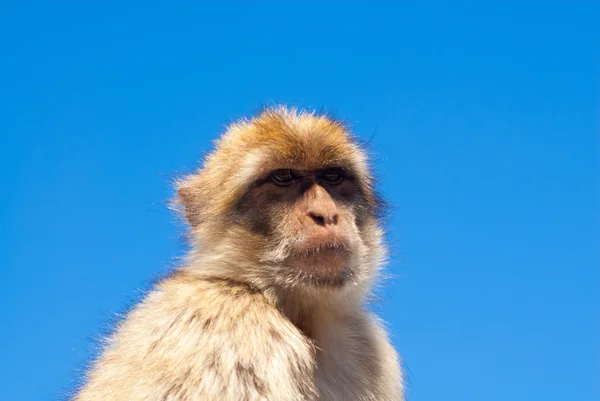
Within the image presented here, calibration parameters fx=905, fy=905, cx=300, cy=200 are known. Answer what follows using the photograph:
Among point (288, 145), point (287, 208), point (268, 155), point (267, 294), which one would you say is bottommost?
point (267, 294)

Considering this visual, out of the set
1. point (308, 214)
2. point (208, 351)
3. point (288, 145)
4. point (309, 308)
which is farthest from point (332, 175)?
point (208, 351)

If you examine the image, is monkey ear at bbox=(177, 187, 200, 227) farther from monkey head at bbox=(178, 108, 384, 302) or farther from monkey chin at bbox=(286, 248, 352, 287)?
monkey chin at bbox=(286, 248, 352, 287)

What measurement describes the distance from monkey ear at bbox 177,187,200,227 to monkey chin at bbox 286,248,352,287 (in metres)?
1.14

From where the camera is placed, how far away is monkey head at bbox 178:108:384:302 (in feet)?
20.0

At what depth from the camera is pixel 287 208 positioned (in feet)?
20.5

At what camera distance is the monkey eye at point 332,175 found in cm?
659

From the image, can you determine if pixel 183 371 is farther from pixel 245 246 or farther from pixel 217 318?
pixel 245 246

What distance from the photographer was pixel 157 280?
21.7 feet

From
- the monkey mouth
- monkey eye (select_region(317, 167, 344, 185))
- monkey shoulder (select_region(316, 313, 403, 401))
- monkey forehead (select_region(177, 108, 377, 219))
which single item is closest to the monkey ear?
monkey forehead (select_region(177, 108, 377, 219))

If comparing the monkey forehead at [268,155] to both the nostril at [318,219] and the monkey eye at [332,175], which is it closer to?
the monkey eye at [332,175]

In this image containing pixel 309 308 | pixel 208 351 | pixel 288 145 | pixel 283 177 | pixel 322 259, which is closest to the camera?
pixel 208 351

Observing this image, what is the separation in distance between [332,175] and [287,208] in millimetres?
573

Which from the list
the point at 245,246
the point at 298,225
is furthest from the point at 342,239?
the point at 245,246

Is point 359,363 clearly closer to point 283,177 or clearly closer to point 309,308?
point 309,308
